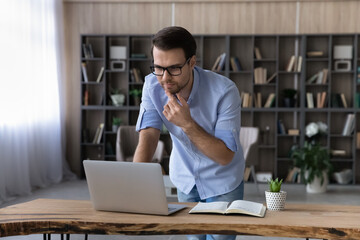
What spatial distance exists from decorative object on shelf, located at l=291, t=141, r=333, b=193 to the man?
4564mm

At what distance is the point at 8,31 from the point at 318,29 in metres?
4.75

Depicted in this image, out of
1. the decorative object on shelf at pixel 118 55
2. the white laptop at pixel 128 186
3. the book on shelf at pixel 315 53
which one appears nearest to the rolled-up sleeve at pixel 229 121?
the white laptop at pixel 128 186

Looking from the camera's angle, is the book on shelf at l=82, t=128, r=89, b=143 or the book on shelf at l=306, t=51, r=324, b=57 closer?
the book on shelf at l=306, t=51, r=324, b=57

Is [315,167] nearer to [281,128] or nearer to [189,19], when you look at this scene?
[281,128]

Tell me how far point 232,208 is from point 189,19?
628cm

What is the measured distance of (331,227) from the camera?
1.71m

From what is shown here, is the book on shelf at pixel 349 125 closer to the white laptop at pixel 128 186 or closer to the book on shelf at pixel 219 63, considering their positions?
the book on shelf at pixel 219 63

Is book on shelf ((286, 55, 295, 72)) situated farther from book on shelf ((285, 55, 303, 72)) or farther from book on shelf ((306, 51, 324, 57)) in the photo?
book on shelf ((306, 51, 324, 57))

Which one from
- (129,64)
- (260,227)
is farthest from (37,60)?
(260,227)

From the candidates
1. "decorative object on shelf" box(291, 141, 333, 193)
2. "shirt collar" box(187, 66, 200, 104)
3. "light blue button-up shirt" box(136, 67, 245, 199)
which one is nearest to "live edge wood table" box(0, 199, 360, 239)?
"light blue button-up shirt" box(136, 67, 245, 199)

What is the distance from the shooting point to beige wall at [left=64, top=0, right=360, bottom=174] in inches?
297

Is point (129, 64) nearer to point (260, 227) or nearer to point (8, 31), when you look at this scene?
point (8, 31)

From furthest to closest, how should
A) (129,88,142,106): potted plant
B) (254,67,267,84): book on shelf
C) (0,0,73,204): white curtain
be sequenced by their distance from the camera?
(129,88,142,106): potted plant
(254,67,267,84): book on shelf
(0,0,73,204): white curtain

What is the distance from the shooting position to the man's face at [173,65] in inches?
72.4
